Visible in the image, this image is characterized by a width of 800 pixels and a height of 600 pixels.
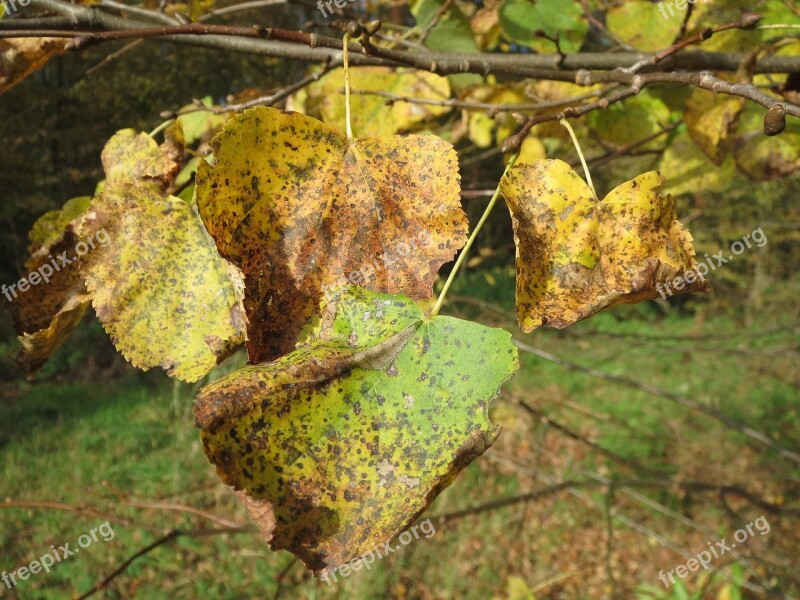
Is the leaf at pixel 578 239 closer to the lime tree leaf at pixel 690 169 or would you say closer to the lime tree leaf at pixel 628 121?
the lime tree leaf at pixel 628 121

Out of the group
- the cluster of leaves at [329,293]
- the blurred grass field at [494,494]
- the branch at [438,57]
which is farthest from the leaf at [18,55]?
the blurred grass field at [494,494]

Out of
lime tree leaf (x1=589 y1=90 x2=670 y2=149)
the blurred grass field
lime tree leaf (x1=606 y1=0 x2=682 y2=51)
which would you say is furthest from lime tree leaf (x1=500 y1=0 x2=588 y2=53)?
the blurred grass field

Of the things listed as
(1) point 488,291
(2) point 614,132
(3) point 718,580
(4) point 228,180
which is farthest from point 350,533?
(1) point 488,291

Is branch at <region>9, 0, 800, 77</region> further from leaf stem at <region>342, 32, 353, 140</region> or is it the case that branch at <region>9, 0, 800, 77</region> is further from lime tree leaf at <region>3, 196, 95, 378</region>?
lime tree leaf at <region>3, 196, 95, 378</region>

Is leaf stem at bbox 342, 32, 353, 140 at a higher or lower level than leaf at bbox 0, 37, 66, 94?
lower

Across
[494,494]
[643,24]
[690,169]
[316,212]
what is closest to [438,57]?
[316,212]

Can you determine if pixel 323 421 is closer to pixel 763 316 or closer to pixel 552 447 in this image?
pixel 552 447

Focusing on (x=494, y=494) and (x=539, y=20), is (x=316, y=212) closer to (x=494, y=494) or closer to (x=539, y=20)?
(x=539, y=20)
